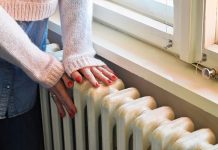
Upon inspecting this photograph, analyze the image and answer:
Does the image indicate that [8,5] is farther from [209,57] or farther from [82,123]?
[209,57]

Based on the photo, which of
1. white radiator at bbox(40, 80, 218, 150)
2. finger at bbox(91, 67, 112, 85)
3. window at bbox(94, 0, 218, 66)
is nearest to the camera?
white radiator at bbox(40, 80, 218, 150)

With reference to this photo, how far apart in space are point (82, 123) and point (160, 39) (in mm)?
312

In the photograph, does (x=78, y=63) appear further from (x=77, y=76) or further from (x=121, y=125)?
(x=121, y=125)

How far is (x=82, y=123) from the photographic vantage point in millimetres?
1380

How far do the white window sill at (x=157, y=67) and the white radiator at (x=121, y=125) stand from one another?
0.17 feet

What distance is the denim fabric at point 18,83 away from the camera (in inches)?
54.9

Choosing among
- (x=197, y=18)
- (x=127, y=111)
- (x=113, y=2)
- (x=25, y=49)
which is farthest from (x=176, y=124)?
(x=113, y=2)

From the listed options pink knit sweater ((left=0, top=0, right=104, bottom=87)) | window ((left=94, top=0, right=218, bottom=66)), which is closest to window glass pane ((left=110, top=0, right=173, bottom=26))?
window ((left=94, top=0, right=218, bottom=66))

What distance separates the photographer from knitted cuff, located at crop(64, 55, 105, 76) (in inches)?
51.8

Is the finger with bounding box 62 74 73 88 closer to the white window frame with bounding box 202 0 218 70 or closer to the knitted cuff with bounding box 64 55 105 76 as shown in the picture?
the knitted cuff with bounding box 64 55 105 76

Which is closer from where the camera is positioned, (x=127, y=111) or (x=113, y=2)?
(x=127, y=111)

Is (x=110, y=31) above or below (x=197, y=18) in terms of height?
below

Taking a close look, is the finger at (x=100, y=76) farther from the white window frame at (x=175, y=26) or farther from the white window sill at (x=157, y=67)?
the white window frame at (x=175, y=26)

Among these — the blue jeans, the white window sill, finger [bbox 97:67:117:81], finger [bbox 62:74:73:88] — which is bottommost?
the blue jeans
